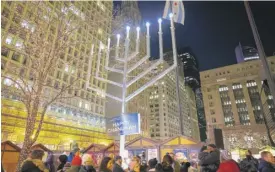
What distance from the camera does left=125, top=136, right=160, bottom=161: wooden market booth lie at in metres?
12.7

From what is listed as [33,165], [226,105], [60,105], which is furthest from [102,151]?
[226,105]

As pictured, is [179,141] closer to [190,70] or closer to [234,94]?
[234,94]

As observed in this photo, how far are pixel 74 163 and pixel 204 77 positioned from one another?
7505 centimetres

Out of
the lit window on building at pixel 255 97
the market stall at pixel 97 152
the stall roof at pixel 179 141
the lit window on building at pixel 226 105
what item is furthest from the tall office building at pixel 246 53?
the market stall at pixel 97 152

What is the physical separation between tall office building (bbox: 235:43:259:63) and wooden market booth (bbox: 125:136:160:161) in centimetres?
10577

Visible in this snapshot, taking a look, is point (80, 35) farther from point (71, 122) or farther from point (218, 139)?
point (218, 139)

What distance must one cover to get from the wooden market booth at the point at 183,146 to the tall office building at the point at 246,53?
105125 mm

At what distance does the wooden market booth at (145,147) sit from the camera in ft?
41.5

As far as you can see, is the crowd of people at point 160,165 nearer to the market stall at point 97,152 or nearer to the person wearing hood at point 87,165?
the person wearing hood at point 87,165

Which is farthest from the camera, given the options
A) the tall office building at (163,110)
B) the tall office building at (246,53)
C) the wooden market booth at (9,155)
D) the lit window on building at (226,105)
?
the tall office building at (246,53)

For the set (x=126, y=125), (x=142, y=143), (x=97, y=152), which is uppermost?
(x=126, y=125)

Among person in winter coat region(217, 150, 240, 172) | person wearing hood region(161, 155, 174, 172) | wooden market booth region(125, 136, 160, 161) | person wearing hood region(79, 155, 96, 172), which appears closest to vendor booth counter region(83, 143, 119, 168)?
wooden market booth region(125, 136, 160, 161)

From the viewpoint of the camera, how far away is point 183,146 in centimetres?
1213

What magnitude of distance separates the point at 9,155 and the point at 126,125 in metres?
8.58
